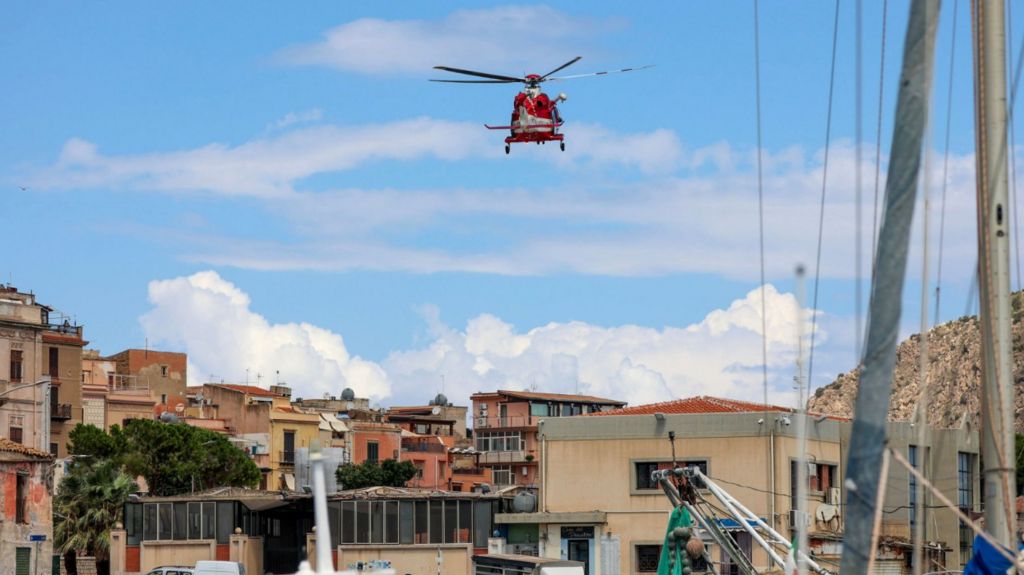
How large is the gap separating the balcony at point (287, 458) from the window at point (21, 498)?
57196mm

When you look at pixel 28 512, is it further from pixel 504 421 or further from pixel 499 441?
pixel 504 421

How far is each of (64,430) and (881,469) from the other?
104 m

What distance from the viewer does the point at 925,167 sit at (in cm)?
1574

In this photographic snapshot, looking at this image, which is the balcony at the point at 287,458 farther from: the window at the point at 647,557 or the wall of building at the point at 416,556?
the window at the point at 647,557

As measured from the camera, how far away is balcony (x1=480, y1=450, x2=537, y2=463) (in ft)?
445

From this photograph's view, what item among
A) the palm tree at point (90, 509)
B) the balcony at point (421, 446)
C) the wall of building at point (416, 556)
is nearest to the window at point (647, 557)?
the wall of building at point (416, 556)

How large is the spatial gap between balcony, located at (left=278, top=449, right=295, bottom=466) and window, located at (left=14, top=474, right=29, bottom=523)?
57196mm

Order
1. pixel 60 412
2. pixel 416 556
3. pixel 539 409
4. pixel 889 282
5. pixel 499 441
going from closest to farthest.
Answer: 1. pixel 889 282
2. pixel 416 556
3. pixel 60 412
4. pixel 499 441
5. pixel 539 409

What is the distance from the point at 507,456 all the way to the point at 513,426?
3.36m

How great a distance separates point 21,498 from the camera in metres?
69.4

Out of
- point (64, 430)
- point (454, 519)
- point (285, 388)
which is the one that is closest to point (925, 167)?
point (454, 519)

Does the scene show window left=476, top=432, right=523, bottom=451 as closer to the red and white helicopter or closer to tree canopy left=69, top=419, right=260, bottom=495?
tree canopy left=69, top=419, right=260, bottom=495

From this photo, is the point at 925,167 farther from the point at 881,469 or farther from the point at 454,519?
the point at 454,519

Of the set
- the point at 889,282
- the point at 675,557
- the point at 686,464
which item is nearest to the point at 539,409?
the point at 686,464
